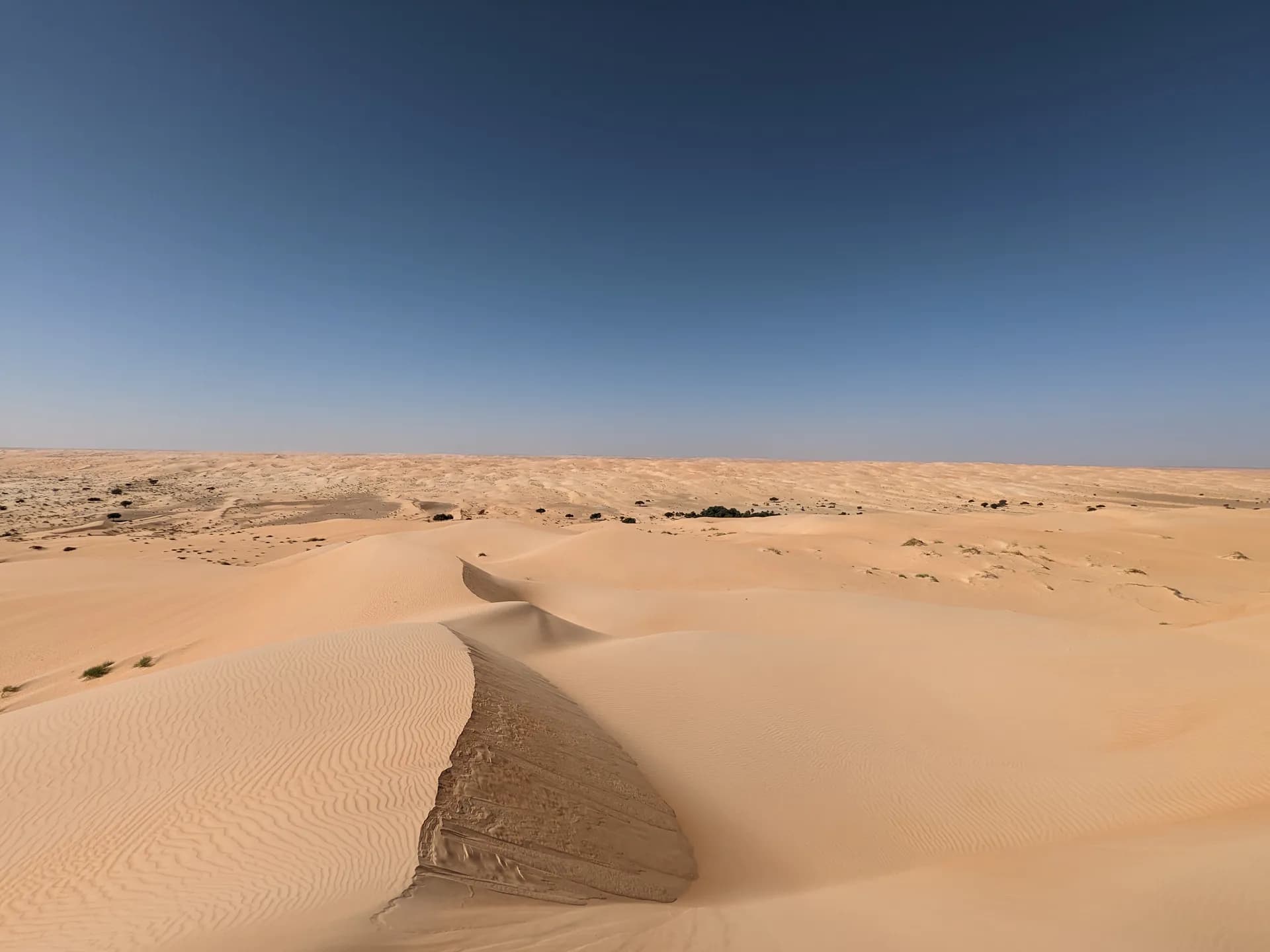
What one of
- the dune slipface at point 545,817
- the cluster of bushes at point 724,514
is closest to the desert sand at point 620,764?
the dune slipface at point 545,817

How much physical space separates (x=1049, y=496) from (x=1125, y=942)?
45909 millimetres

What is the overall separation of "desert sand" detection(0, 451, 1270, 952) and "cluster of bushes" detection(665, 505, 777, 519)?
1518cm

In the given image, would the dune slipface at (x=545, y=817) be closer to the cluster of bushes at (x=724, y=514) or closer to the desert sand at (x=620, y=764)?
the desert sand at (x=620, y=764)

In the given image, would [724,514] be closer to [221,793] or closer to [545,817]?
[545,817]

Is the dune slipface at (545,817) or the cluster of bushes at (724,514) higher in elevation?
the dune slipface at (545,817)

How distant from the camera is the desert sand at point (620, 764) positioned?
348cm

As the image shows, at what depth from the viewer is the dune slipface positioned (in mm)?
3758

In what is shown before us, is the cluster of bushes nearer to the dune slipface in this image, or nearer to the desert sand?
the desert sand

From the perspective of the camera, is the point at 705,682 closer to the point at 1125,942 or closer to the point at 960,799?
the point at 960,799

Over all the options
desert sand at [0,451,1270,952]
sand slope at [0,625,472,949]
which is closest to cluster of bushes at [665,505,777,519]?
desert sand at [0,451,1270,952]

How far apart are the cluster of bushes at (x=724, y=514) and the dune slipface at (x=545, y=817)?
86.7 ft

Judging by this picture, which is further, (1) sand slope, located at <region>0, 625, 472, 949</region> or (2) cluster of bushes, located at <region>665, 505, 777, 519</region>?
(2) cluster of bushes, located at <region>665, 505, 777, 519</region>

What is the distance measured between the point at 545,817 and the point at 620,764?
1837mm

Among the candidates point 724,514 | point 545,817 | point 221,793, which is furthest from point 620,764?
point 724,514
